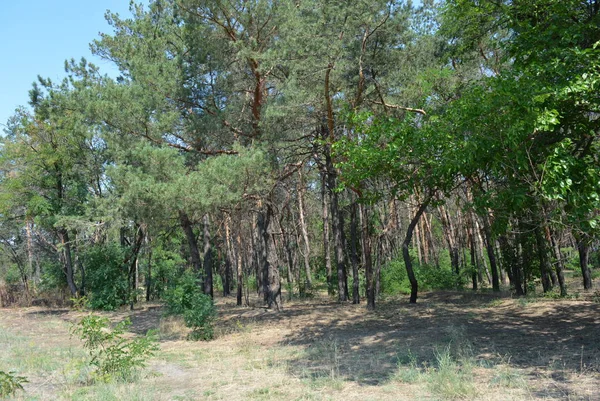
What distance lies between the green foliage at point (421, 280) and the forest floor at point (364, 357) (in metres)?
6.73

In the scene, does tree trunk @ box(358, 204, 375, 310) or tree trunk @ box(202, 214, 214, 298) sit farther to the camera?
tree trunk @ box(202, 214, 214, 298)

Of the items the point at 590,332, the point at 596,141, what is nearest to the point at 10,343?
the point at 590,332

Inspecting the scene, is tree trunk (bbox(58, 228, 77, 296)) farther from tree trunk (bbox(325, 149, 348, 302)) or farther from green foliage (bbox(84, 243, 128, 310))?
tree trunk (bbox(325, 149, 348, 302))

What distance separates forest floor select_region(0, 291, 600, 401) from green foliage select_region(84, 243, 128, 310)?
6.83m

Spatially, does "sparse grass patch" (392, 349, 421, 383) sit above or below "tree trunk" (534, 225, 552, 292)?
below

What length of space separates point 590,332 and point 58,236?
23.9 meters

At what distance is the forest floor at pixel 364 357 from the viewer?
6.20m

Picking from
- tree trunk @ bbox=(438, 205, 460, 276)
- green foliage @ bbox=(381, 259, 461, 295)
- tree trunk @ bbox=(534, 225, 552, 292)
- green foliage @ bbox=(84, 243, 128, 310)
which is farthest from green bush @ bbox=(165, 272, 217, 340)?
tree trunk @ bbox=(438, 205, 460, 276)

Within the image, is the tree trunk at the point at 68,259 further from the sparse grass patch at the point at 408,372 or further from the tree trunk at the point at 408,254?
the sparse grass patch at the point at 408,372

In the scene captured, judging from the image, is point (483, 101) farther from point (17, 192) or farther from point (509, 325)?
point (17, 192)

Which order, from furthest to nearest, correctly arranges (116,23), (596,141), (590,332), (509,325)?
(116,23)
(509,325)
(596,141)
(590,332)

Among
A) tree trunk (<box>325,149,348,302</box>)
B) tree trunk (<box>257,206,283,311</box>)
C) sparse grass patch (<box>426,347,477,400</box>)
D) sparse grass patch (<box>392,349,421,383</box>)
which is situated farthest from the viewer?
tree trunk (<box>325,149,348,302</box>)

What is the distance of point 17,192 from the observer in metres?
22.4

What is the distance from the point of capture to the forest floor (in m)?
6.20
